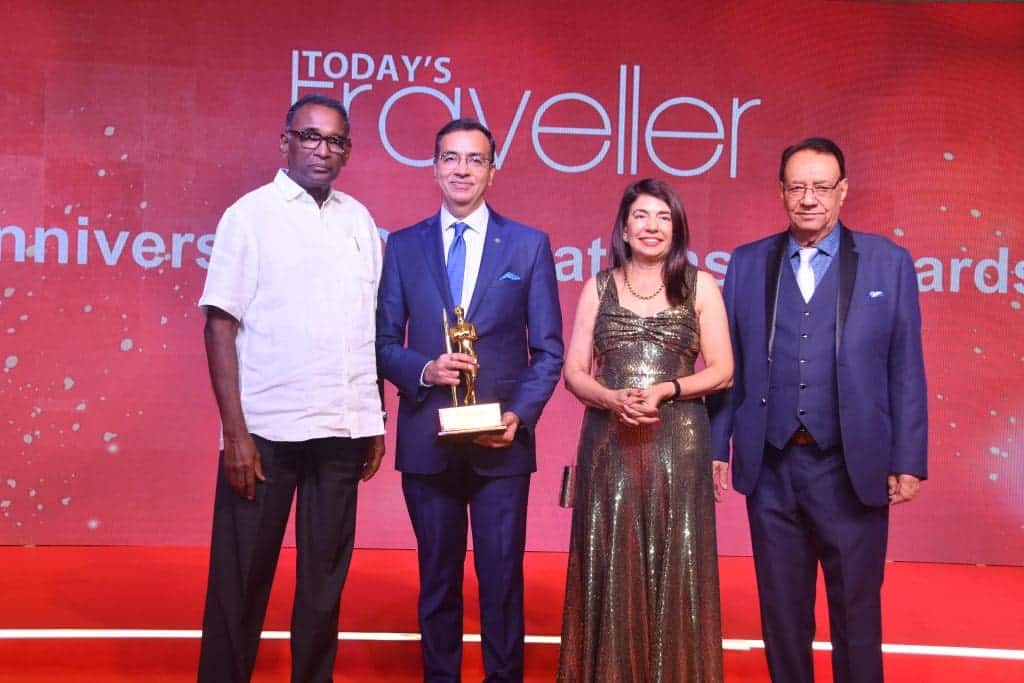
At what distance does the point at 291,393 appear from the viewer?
2.96 metres

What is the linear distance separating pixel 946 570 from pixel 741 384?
3075mm

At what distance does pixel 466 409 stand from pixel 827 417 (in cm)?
103

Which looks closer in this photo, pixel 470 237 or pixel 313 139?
pixel 313 139

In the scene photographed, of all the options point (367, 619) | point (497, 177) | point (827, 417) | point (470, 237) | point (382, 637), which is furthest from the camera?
point (497, 177)

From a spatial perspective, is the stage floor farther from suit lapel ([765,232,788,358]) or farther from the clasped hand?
suit lapel ([765,232,788,358])

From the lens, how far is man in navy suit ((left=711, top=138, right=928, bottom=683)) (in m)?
3.01

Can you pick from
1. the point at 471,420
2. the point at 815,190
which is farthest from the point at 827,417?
the point at 471,420

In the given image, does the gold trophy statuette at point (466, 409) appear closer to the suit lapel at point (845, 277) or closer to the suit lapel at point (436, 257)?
the suit lapel at point (436, 257)

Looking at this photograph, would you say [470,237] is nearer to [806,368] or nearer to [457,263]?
[457,263]

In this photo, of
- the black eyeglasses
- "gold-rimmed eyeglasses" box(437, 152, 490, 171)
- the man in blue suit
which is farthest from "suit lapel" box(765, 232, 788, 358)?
the black eyeglasses

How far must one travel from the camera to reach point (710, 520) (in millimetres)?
2990

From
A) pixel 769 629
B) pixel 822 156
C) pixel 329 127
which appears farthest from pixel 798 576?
pixel 329 127

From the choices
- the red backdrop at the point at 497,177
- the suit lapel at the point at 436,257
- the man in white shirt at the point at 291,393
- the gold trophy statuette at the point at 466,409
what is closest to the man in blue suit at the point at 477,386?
the suit lapel at the point at 436,257

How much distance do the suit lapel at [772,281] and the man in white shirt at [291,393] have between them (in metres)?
1.17
